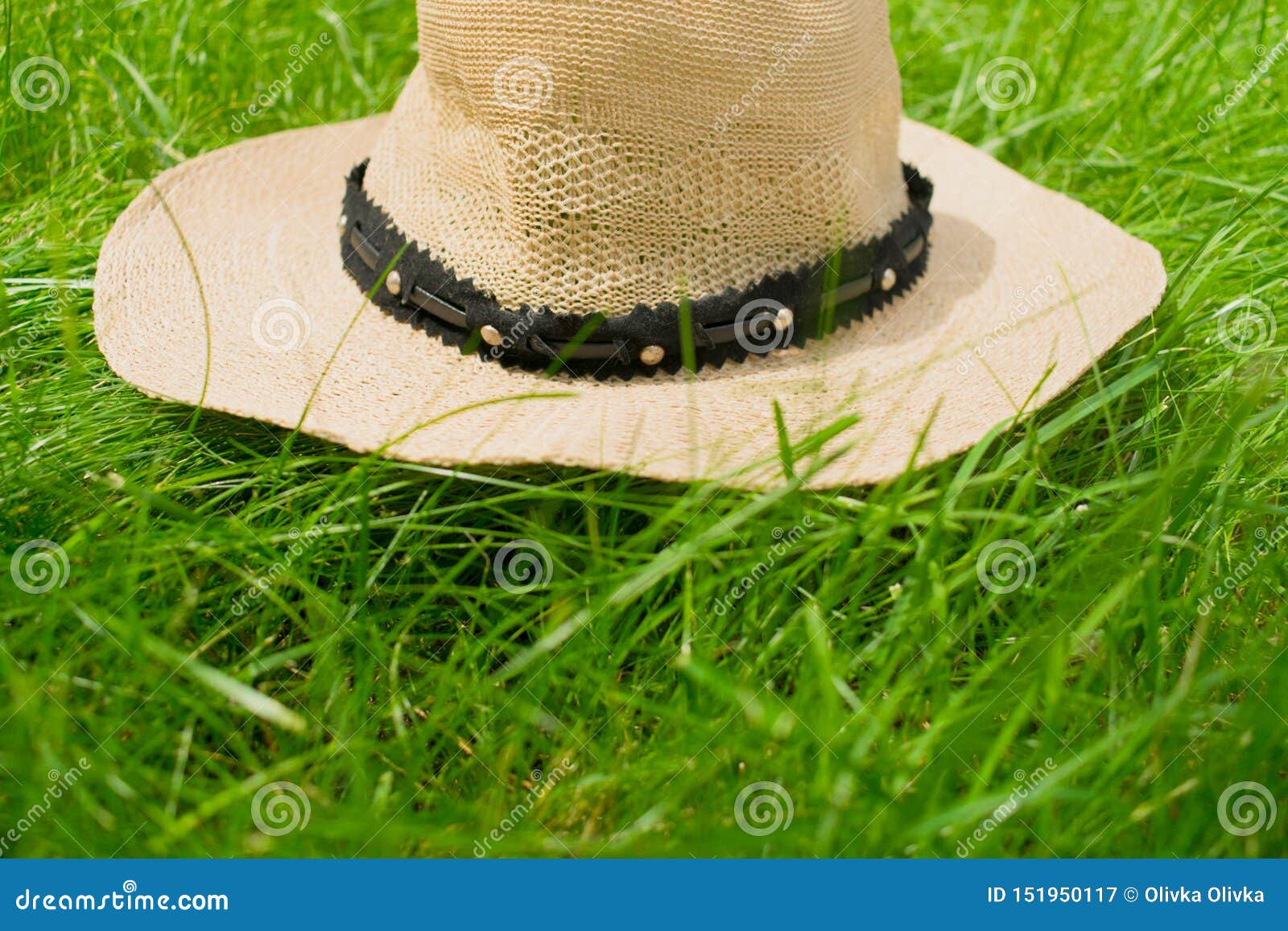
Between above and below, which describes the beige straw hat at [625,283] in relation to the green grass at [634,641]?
above

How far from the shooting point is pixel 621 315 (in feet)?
5.86

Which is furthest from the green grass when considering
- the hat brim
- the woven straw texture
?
the woven straw texture

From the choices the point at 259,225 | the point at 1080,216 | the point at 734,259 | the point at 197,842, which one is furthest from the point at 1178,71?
the point at 197,842

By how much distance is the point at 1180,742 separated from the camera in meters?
1.47

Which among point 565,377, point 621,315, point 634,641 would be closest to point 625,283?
point 621,315

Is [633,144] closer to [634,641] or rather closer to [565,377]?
[565,377]

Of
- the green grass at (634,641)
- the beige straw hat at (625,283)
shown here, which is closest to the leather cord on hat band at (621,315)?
the beige straw hat at (625,283)

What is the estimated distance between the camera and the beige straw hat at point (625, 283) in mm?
1660

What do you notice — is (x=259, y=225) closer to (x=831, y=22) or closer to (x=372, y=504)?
(x=372, y=504)

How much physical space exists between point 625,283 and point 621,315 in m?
0.05

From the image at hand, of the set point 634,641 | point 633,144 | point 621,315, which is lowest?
point 634,641

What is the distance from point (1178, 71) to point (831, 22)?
1790 millimetres

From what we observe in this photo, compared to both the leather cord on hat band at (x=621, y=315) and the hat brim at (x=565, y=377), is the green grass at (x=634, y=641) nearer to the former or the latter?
the hat brim at (x=565, y=377)

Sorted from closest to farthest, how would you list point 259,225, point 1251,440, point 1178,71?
point 1251,440, point 259,225, point 1178,71
